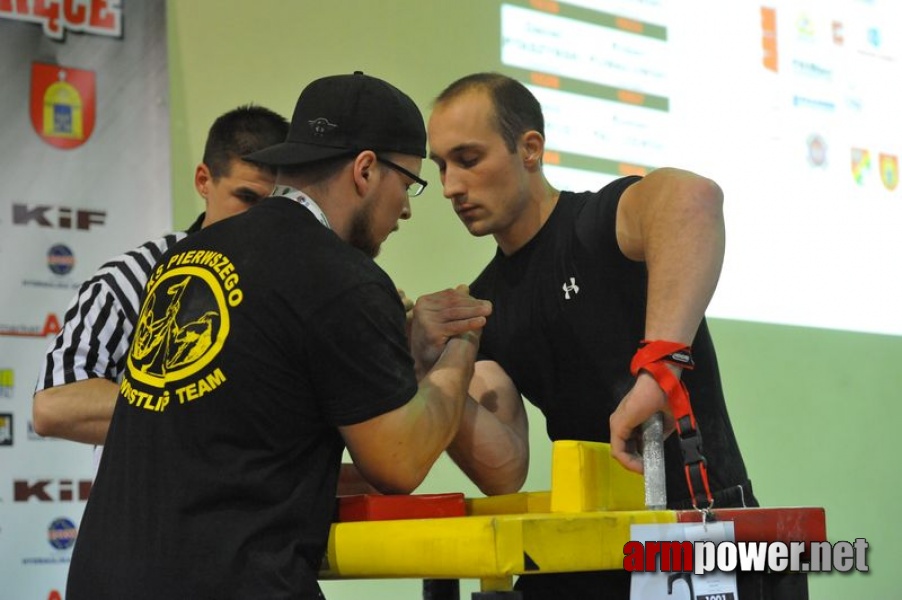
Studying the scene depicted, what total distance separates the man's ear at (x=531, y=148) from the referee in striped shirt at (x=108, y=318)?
0.51m

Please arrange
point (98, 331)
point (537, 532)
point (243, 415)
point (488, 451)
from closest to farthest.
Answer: point (537, 532) < point (243, 415) < point (488, 451) < point (98, 331)

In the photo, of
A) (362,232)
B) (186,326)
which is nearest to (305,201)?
(362,232)

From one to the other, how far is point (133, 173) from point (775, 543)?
186 cm

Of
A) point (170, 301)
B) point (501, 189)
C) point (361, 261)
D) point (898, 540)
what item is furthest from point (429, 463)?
point (898, 540)

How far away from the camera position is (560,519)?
121 centimetres

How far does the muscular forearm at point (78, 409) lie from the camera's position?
6.53 feet

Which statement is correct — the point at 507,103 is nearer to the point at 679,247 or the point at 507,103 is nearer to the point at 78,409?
the point at 679,247

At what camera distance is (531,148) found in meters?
2.13

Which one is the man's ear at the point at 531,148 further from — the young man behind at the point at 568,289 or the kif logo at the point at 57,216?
the kif logo at the point at 57,216

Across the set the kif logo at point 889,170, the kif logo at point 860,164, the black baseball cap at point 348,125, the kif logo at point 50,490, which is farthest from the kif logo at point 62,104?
the kif logo at point 889,170

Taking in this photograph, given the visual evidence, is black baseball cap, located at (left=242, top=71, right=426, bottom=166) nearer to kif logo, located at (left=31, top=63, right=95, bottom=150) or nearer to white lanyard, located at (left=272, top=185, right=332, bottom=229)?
white lanyard, located at (left=272, top=185, right=332, bottom=229)

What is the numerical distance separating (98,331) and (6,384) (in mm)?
589

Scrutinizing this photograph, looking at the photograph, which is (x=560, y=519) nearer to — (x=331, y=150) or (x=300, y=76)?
(x=331, y=150)

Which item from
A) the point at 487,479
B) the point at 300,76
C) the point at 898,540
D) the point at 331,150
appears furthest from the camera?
the point at 898,540
